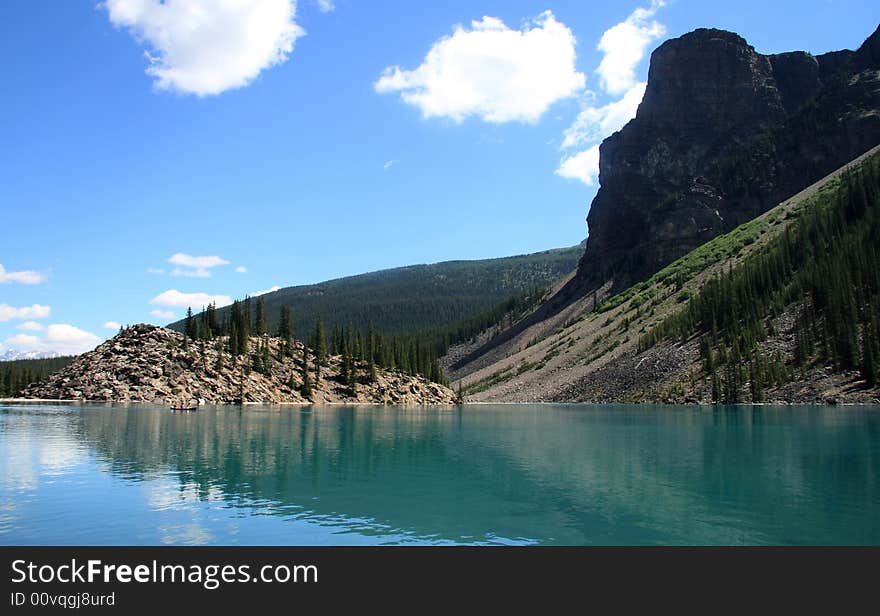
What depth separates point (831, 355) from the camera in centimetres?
13188

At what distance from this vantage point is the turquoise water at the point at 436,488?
88.7ft

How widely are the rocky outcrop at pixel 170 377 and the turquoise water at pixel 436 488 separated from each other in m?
76.7

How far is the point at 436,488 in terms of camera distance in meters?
38.0

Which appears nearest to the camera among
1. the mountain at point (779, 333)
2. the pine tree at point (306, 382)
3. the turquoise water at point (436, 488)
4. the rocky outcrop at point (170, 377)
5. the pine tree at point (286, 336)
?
the turquoise water at point (436, 488)

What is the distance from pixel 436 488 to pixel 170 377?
4839 inches

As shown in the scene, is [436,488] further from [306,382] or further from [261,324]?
[261,324]

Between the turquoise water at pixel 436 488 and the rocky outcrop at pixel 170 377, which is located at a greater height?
the rocky outcrop at pixel 170 377

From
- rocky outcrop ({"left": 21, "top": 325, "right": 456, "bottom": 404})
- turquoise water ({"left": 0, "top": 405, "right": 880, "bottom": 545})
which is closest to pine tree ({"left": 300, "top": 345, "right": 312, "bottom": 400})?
rocky outcrop ({"left": 21, "top": 325, "right": 456, "bottom": 404})

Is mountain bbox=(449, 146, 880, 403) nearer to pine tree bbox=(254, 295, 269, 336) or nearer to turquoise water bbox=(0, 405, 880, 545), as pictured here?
turquoise water bbox=(0, 405, 880, 545)

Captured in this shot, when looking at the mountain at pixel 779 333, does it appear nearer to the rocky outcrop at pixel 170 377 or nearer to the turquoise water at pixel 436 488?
the turquoise water at pixel 436 488

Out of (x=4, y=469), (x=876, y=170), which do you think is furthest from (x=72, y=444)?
(x=876, y=170)

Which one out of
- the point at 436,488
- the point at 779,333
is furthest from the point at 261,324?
the point at 436,488

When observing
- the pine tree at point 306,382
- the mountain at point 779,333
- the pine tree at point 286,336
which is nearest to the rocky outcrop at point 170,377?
the pine tree at point 306,382
